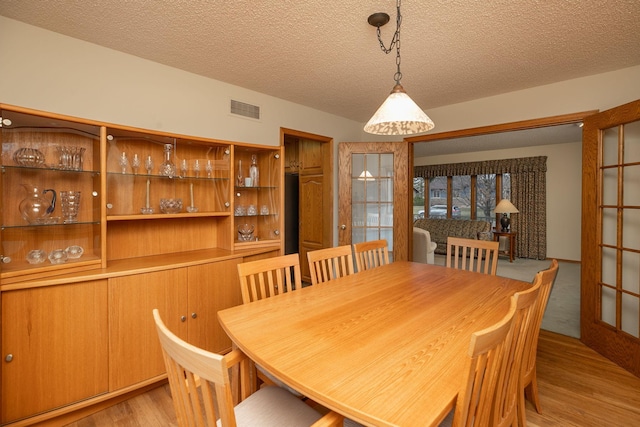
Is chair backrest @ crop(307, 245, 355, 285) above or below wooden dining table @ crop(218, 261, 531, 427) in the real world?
above

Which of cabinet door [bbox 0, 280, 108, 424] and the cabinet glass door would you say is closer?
cabinet door [bbox 0, 280, 108, 424]

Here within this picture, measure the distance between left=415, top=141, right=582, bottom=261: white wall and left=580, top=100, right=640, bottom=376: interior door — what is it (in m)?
4.29

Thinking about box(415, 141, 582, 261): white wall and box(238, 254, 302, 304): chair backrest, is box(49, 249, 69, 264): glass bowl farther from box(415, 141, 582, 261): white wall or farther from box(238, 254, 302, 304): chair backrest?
box(415, 141, 582, 261): white wall

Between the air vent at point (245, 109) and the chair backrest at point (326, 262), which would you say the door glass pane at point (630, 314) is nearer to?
the chair backrest at point (326, 262)

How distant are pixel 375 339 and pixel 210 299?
5.22ft

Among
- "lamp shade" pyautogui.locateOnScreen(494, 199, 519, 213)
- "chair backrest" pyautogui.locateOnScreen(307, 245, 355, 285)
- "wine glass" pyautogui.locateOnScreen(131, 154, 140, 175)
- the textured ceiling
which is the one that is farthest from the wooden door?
"lamp shade" pyautogui.locateOnScreen(494, 199, 519, 213)

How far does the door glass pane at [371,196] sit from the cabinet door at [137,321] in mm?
2469

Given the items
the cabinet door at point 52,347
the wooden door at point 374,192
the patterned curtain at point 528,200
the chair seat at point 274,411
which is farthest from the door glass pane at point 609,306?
the patterned curtain at point 528,200

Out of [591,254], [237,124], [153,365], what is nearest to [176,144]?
[237,124]

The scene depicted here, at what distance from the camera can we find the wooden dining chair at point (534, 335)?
52.0 inches

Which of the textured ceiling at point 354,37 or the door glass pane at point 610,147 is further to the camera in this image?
the door glass pane at point 610,147

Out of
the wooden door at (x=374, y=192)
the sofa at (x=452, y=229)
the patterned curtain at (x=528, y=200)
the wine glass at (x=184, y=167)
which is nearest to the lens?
the wine glass at (x=184, y=167)

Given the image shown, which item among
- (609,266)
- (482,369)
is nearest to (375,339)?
(482,369)

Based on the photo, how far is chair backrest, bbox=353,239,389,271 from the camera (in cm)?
246
